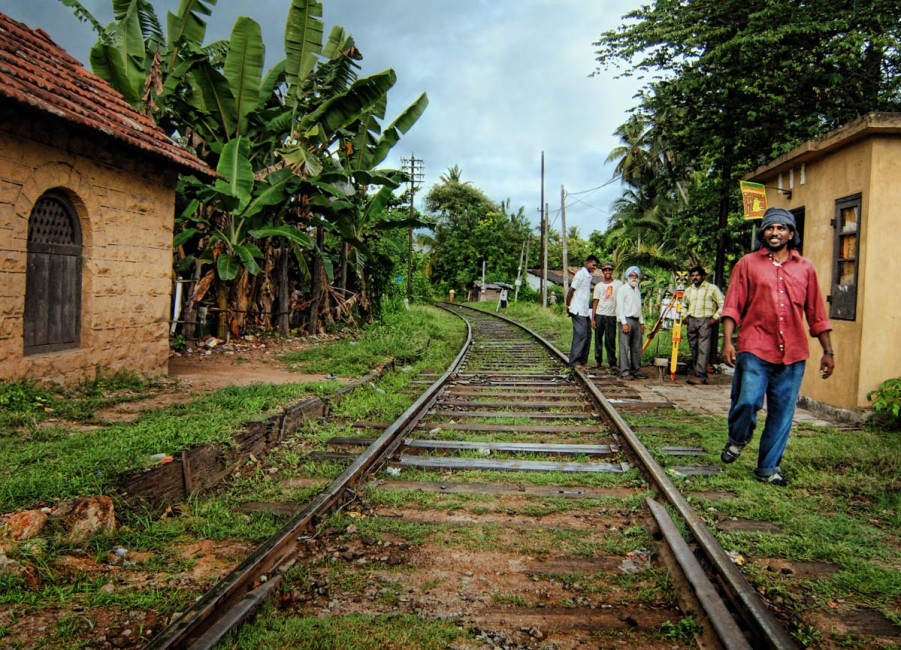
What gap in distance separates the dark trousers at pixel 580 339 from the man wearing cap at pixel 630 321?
0.56 meters

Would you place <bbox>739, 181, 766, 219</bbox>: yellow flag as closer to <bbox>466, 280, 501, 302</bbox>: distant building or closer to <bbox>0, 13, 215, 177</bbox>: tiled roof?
<bbox>0, 13, 215, 177</bbox>: tiled roof

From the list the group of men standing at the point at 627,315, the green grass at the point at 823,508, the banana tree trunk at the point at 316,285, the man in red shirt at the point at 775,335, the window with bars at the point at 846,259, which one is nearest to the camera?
the green grass at the point at 823,508

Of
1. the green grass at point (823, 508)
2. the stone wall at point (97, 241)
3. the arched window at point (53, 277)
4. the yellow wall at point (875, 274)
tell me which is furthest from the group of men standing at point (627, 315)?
the arched window at point (53, 277)

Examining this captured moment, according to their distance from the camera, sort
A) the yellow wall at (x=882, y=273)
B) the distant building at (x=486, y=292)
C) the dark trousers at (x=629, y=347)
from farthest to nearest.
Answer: the distant building at (x=486, y=292)
the dark trousers at (x=629, y=347)
the yellow wall at (x=882, y=273)

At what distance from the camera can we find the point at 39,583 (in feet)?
10.5

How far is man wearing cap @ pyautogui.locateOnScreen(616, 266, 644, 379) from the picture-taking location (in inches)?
391

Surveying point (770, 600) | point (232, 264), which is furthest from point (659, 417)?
point (232, 264)

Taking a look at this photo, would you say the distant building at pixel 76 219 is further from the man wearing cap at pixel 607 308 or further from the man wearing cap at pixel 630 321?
the man wearing cap at pixel 630 321

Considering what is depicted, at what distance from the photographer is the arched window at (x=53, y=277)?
703cm

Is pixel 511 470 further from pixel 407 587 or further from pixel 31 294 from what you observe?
pixel 31 294

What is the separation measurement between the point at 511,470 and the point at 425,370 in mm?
6065

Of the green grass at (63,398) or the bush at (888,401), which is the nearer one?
the green grass at (63,398)

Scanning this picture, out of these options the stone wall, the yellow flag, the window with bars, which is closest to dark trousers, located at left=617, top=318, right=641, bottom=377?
the yellow flag

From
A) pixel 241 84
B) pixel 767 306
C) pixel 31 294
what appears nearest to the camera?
pixel 767 306
